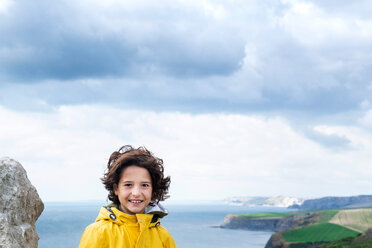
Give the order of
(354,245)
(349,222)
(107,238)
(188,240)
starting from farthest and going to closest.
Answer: (349,222), (188,240), (354,245), (107,238)

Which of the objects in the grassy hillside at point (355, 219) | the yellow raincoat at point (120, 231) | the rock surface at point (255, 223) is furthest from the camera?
the rock surface at point (255, 223)

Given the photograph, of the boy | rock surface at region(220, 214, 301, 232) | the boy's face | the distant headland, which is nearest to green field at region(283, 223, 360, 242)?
the distant headland

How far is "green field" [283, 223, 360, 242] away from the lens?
82625 millimetres

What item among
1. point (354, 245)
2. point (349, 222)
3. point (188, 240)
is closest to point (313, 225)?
point (349, 222)

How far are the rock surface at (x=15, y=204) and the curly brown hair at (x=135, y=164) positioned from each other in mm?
978

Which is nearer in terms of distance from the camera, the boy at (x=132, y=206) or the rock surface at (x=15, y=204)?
the boy at (x=132, y=206)

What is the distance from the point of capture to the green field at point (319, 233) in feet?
271

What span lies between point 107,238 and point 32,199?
1.41m

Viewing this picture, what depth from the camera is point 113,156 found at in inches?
180

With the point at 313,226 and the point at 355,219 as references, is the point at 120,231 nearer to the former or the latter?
the point at 313,226

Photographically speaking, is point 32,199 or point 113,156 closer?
point 113,156

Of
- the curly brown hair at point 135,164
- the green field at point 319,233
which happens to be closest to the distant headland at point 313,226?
the green field at point 319,233

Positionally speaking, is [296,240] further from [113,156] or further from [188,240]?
[113,156]

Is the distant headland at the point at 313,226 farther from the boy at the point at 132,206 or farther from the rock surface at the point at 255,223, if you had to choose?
the boy at the point at 132,206
